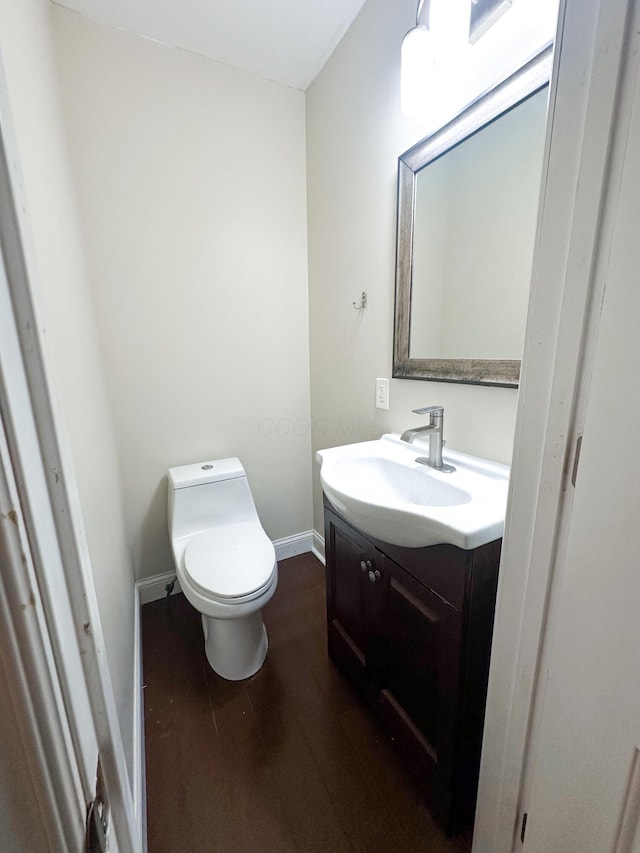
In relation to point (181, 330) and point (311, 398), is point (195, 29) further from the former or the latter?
point (311, 398)

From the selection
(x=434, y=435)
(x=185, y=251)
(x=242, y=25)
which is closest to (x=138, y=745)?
(x=434, y=435)

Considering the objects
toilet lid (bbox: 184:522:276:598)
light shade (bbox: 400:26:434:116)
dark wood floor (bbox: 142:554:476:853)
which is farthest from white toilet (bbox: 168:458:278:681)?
light shade (bbox: 400:26:434:116)

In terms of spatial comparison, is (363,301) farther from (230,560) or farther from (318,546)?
(318,546)

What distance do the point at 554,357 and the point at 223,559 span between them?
131 centimetres

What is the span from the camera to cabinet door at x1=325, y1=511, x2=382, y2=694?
1.05 metres

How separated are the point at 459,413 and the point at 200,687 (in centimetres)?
141

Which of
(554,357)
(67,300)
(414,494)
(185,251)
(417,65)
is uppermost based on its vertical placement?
(417,65)

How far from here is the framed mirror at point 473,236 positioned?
36.0 inches

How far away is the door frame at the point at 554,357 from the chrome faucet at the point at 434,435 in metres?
0.47

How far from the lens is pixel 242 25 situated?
1.33 metres

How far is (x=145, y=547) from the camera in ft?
5.75

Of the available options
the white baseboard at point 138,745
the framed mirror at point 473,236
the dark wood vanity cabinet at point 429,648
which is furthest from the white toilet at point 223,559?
the framed mirror at point 473,236

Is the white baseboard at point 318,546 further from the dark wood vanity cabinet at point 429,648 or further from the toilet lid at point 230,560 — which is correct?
the dark wood vanity cabinet at point 429,648

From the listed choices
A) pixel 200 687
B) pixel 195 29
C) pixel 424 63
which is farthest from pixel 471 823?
pixel 195 29
